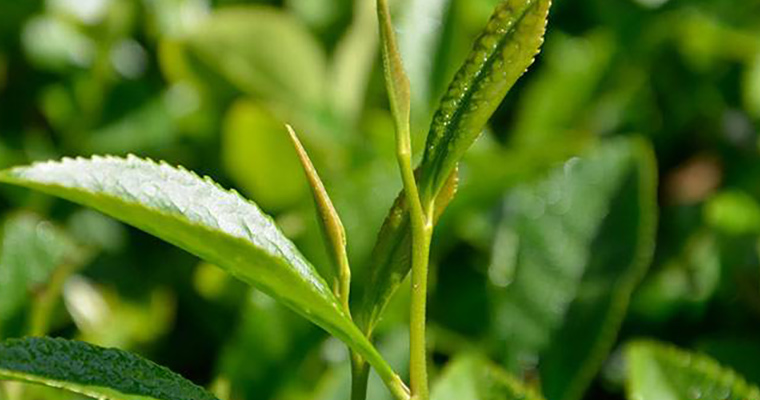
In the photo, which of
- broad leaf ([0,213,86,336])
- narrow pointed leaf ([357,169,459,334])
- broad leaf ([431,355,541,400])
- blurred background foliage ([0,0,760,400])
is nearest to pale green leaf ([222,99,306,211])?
blurred background foliage ([0,0,760,400])

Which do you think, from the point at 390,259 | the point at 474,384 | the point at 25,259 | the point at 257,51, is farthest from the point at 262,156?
the point at 390,259

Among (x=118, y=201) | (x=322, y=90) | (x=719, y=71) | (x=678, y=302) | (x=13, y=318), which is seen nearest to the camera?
(x=118, y=201)

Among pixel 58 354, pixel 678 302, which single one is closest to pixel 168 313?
pixel 678 302

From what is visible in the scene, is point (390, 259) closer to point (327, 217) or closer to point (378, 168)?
point (327, 217)

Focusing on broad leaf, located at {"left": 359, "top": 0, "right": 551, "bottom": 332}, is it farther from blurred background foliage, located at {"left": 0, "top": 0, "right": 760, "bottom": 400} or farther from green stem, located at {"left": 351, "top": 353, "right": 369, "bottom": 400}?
blurred background foliage, located at {"left": 0, "top": 0, "right": 760, "bottom": 400}

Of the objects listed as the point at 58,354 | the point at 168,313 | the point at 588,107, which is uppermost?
the point at 58,354

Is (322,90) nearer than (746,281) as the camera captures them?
No

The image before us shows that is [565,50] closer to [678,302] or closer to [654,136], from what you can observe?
[654,136]
